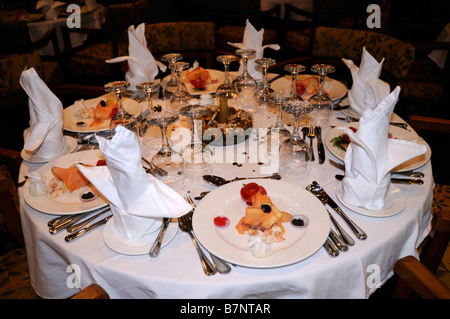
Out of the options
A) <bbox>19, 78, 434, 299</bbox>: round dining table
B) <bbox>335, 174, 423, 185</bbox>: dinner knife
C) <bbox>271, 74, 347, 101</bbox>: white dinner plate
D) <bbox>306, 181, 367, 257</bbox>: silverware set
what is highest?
<bbox>271, 74, 347, 101</bbox>: white dinner plate

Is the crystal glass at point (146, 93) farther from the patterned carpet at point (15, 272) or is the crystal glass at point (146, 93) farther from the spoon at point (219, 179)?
the patterned carpet at point (15, 272)

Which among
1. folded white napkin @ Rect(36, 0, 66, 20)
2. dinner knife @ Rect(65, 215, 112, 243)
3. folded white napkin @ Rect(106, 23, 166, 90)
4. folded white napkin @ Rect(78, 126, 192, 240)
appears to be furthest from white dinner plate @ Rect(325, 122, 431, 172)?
folded white napkin @ Rect(36, 0, 66, 20)

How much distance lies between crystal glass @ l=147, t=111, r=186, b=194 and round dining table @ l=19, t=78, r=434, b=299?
0.26ft

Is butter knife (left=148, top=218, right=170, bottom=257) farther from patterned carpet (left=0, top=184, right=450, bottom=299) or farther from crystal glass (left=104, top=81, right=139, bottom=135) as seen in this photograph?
patterned carpet (left=0, top=184, right=450, bottom=299)

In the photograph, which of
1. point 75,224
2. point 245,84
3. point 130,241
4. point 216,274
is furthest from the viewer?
point 245,84

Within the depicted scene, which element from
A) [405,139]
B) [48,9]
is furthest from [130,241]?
[48,9]

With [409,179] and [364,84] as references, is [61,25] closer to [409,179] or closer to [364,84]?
[364,84]

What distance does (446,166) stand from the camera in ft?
7.71

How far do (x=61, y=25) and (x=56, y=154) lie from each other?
3.72m

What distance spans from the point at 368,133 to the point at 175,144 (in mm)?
980

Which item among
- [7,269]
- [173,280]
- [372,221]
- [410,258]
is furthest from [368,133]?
[7,269]

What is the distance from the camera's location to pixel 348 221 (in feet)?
4.35

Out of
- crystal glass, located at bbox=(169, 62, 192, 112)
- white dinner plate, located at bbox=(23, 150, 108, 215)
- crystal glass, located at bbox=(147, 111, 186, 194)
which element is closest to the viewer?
white dinner plate, located at bbox=(23, 150, 108, 215)

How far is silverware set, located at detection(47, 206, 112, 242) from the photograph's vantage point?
132 centimetres
